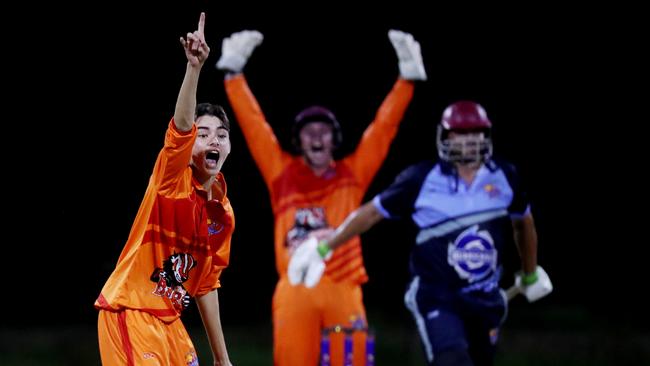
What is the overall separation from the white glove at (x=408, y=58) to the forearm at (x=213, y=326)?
292cm

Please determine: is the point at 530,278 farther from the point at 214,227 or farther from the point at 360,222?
the point at 214,227

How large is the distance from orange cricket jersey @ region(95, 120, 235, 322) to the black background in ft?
14.9

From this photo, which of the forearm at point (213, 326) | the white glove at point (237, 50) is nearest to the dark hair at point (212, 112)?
the forearm at point (213, 326)

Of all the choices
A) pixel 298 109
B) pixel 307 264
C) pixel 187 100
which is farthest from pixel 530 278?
pixel 298 109

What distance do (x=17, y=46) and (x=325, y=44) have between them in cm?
250

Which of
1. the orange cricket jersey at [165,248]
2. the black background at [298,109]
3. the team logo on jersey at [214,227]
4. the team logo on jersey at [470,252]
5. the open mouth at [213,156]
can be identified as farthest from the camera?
the black background at [298,109]

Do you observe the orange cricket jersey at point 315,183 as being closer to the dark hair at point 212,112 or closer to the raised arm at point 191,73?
the dark hair at point 212,112

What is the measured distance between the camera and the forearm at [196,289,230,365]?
4105mm

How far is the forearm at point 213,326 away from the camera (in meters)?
4.11

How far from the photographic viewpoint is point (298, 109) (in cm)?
922

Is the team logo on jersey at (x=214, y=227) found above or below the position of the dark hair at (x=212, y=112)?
below

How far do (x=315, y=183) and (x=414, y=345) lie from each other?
92.3 inches

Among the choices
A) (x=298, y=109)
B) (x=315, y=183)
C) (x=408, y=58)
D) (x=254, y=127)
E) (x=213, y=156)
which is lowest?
(x=213, y=156)

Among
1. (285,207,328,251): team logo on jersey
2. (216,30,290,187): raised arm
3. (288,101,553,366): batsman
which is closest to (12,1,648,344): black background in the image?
(216,30,290,187): raised arm
